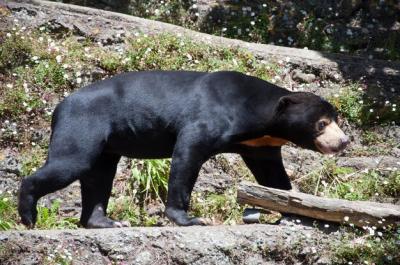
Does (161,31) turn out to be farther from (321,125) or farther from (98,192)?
(321,125)

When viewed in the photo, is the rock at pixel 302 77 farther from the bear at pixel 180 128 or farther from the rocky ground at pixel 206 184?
the bear at pixel 180 128

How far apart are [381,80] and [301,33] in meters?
2.00

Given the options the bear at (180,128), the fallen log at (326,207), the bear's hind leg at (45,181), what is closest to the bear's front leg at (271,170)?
the bear at (180,128)

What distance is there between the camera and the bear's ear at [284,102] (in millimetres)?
6691

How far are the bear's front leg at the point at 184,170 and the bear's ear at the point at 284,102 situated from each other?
63 centimetres

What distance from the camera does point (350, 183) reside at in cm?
858

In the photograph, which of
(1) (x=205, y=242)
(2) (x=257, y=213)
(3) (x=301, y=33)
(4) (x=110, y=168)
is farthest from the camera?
(3) (x=301, y=33)

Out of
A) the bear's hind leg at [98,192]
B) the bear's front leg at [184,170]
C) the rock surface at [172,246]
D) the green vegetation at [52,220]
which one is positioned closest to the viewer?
the rock surface at [172,246]

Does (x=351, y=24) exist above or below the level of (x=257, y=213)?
above

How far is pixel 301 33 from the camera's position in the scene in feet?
38.0

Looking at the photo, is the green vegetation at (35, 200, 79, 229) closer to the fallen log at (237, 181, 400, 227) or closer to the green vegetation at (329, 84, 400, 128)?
the fallen log at (237, 181, 400, 227)

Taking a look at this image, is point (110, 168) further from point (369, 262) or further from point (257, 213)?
point (369, 262)

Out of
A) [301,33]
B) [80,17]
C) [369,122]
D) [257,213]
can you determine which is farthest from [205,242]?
[301,33]

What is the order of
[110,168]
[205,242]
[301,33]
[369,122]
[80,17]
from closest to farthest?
1. [205,242]
2. [110,168]
3. [369,122]
4. [80,17]
5. [301,33]
